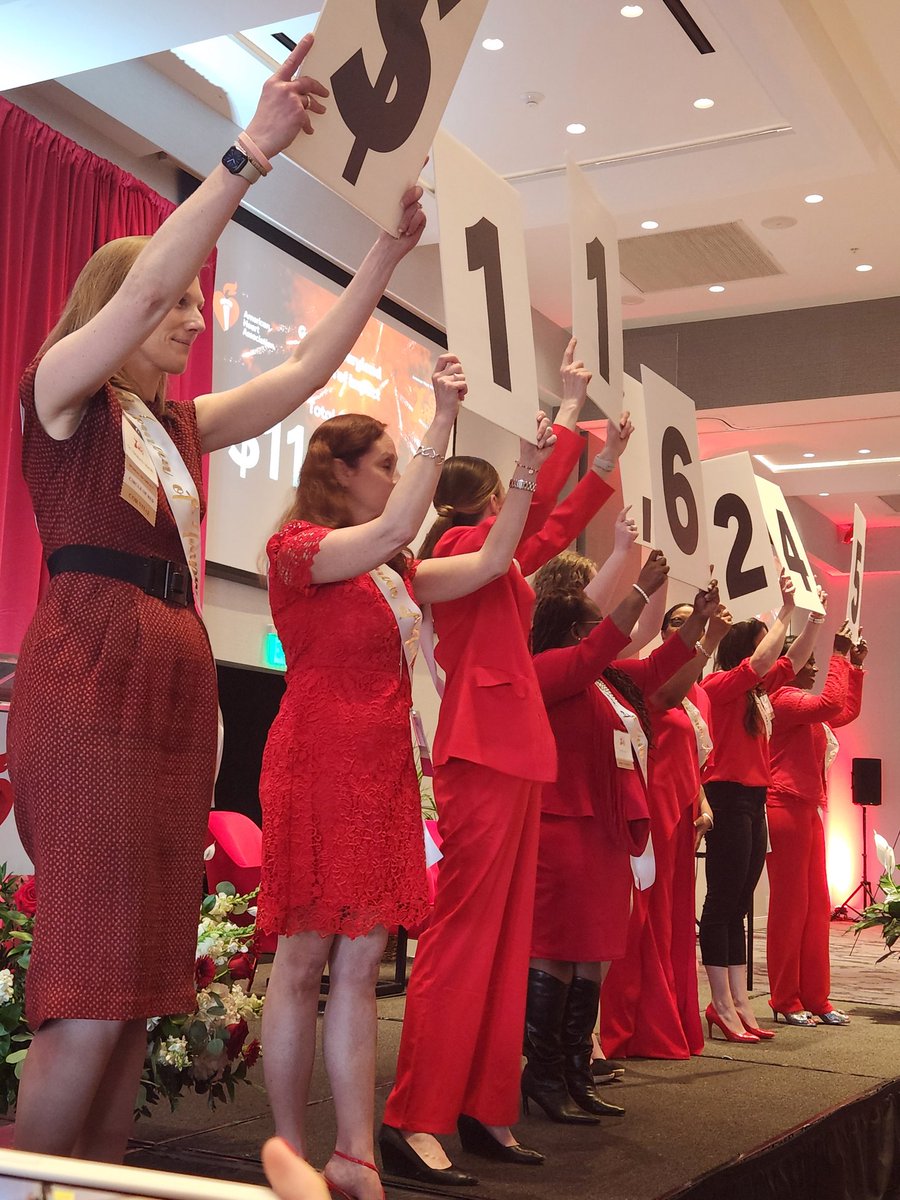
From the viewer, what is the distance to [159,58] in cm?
535

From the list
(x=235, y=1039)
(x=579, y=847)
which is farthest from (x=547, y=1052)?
(x=235, y=1039)

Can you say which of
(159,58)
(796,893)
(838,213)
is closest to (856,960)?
(796,893)

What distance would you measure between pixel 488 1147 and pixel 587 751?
103 cm

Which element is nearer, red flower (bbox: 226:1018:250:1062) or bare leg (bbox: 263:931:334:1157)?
bare leg (bbox: 263:931:334:1157)

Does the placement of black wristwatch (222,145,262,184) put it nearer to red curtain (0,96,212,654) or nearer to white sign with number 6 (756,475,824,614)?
red curtain (0,96,212,654)

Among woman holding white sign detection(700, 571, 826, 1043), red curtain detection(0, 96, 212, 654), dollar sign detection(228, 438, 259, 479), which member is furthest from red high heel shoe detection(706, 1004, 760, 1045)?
dollar sign detection(228, 438, 259, 479)

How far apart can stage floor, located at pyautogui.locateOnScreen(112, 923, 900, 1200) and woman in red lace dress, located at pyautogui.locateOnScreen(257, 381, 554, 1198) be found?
325 millimetres

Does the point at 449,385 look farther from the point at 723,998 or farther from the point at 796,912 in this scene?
the point at 796,912

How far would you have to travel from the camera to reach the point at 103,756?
1.46 m

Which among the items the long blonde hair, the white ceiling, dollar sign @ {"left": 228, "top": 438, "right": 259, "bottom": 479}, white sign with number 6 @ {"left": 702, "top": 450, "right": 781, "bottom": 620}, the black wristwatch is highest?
the white ceiling

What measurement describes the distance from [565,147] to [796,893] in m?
3.67

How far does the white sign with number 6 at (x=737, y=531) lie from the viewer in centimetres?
438

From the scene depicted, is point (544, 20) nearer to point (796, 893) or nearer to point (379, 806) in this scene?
point (796, 893)

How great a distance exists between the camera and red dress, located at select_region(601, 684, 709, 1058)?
12.5ft
